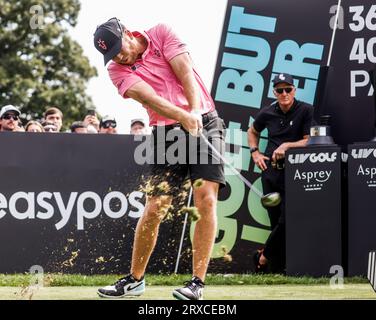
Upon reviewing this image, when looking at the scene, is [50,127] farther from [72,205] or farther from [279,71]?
[279,71]

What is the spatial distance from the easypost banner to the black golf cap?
10.8ft

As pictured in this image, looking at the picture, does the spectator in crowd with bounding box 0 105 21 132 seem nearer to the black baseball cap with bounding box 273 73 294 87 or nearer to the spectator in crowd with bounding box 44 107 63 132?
the spectator in crowd with bounding box 44 107 63 132

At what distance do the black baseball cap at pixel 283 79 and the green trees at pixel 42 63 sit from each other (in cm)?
2080

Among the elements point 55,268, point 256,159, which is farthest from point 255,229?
point 55,268

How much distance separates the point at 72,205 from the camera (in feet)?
32.6

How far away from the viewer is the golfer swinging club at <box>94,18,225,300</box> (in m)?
6.74

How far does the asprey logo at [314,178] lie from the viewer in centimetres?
916

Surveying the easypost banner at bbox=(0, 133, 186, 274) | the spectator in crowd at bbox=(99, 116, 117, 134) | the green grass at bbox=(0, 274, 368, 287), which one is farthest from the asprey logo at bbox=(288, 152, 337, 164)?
the spectator in crowd at bbox=(99, 116, 117, 134)

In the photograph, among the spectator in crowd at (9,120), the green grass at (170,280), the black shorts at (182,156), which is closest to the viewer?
the black shorts at (182,156)

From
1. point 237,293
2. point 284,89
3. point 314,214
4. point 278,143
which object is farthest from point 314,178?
point 237,293

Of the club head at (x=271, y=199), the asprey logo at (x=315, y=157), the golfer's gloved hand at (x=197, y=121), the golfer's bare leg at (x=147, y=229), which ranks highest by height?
the golfer's gloved hand at (x=197, y=121)

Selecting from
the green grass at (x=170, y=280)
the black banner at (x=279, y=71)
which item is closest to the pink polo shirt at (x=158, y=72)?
the green grass at (x=170, y=280)

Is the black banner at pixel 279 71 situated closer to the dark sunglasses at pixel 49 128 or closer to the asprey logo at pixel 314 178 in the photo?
the asprey logo at pixel 314 178

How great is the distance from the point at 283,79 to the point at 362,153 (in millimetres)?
1168
